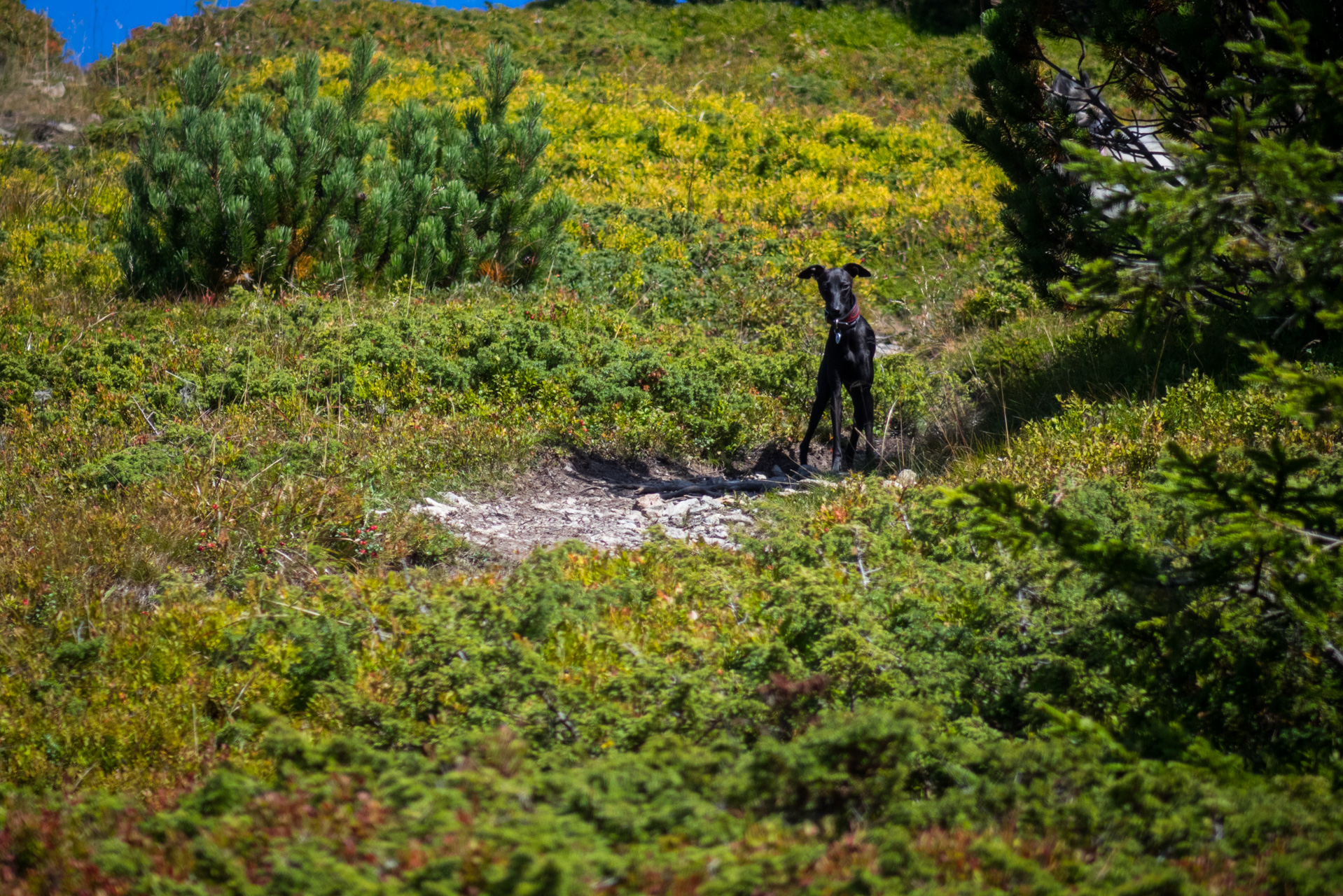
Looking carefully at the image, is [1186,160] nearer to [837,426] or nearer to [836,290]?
[837,426]

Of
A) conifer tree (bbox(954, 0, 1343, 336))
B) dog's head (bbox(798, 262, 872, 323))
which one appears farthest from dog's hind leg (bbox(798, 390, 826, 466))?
conifer tree (bbox(954, 0, 1343, 336))

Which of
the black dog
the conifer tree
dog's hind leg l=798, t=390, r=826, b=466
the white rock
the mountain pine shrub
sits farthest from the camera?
the mountain pine shrub

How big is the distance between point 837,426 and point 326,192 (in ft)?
17.4

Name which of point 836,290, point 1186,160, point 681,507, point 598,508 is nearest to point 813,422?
point 836,290

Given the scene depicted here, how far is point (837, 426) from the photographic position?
24.7ft

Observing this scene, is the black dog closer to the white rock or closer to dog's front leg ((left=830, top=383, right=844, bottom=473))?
dog's front leg ((left=830, top=383, right=844, bottom=473))

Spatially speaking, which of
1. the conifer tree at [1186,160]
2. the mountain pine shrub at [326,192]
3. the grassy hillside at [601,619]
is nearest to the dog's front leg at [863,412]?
the grassy hillside at [601,619]

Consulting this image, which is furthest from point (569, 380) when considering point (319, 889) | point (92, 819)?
point (319, 889)

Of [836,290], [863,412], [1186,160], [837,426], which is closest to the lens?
[1186,160]

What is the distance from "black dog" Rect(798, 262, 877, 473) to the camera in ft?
25.2

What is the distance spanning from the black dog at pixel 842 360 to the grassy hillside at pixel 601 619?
1.52ft

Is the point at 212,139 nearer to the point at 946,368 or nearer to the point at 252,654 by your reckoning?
the point at 252,654

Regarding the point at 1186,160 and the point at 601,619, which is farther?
the point at 601,619

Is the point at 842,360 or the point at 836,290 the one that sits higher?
the point at 836,290
